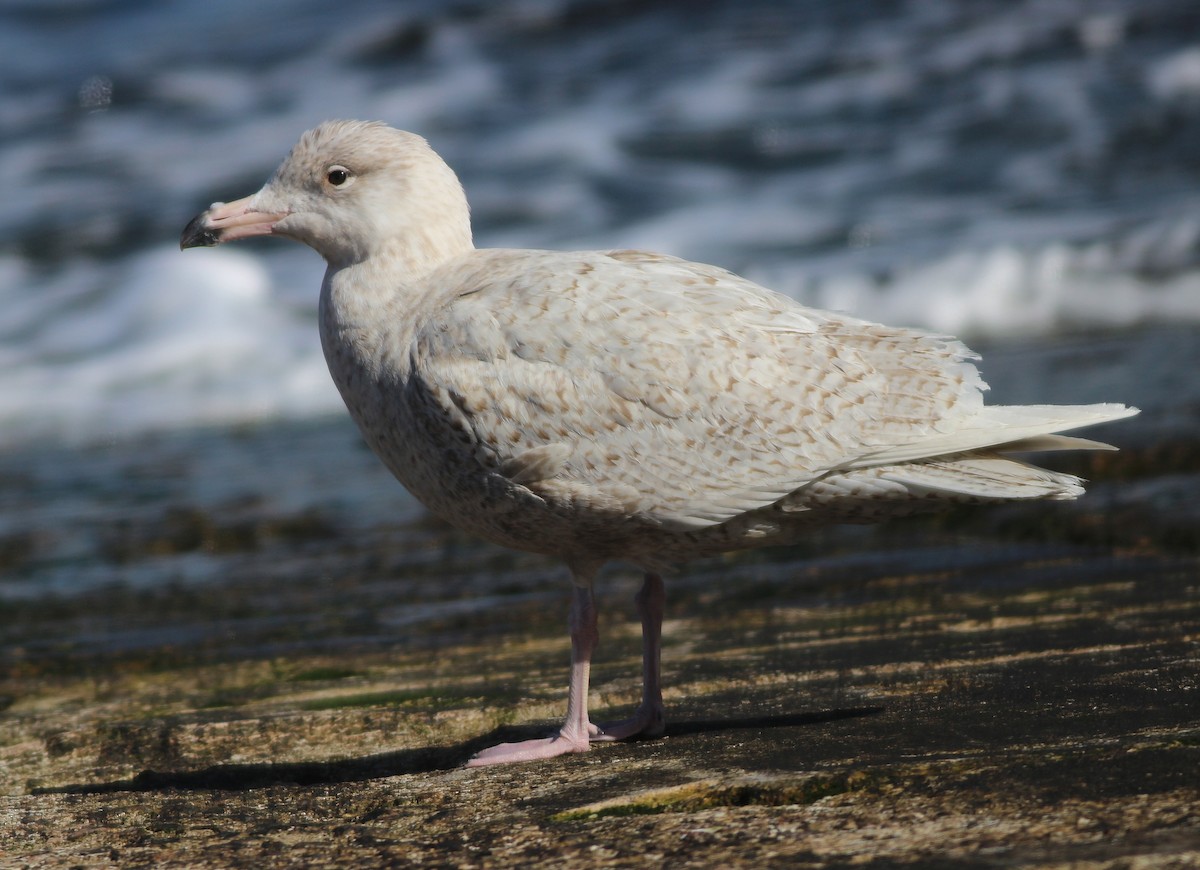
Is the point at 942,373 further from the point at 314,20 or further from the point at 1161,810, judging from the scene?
the point at 314,20

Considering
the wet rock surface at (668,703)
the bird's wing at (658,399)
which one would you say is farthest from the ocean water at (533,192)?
the bird's wing at (658,399)

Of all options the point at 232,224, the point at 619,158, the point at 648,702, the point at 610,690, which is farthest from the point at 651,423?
the point at 619,158

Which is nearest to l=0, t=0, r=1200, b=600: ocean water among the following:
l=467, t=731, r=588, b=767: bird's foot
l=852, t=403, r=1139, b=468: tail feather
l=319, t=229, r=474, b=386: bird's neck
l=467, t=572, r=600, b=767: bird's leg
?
l=852, t=403, r=1139, b=468: tail feather

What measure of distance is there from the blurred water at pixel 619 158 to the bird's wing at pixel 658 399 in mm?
8154

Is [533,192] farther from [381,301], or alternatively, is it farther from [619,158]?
[381,301]

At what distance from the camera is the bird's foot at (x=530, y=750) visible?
3.88m

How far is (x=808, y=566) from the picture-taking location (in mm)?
6207

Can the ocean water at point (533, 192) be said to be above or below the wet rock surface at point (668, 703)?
above

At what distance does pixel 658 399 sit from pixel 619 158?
1361 cm

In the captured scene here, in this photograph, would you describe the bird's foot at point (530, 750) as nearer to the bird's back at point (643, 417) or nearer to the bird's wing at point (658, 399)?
the bird's back at point (643, 417)

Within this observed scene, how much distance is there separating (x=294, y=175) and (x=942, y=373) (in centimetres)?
210

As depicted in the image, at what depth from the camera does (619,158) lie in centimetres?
1730

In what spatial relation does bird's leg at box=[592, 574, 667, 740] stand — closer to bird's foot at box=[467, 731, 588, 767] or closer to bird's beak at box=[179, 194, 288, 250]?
bird's foot at box=[467, 731, 588, 767]

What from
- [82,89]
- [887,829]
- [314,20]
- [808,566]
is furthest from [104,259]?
[887,829]
